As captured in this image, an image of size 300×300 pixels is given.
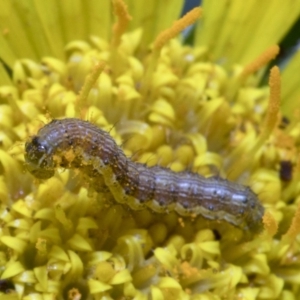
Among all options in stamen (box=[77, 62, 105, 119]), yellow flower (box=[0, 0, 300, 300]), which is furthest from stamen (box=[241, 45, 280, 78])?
stamen (box=[77, 62, 105, 119])

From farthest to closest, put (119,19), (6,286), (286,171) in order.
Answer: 1. (286,171)
2. (119,19)
3. (6,286)

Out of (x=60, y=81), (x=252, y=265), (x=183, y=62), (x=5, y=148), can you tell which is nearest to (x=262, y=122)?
(x=183, y=62)

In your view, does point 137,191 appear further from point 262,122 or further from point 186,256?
point 262,122

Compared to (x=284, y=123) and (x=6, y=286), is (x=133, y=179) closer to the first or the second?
(x=6, y=286)

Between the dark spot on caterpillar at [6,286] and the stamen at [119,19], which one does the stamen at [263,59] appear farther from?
the dark spot on caterpillar at [6,286]

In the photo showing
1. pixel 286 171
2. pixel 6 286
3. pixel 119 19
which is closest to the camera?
pixel 6 286

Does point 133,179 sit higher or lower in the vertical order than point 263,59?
lower

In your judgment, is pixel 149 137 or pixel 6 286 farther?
pixel 149 137

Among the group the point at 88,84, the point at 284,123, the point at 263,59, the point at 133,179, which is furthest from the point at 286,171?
the point at 88,84
